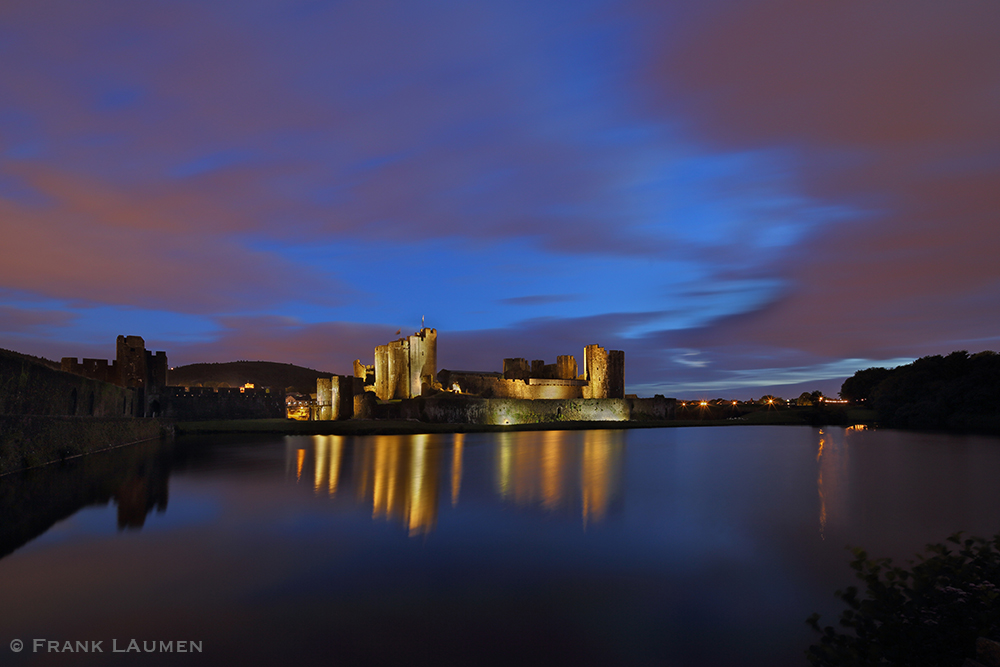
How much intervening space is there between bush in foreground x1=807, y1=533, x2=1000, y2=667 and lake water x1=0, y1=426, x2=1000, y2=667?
384 millimetres

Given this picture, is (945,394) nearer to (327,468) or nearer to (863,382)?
(863,382)

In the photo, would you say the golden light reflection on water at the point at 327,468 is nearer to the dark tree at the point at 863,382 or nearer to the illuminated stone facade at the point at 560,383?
the illuminated stone facade at the point at 560,383

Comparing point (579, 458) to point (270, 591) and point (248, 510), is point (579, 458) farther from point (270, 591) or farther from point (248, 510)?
point (270, 591)

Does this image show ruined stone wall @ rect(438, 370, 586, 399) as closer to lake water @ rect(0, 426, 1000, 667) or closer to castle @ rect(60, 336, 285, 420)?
castle @ rect(60, 336, 285, 420)

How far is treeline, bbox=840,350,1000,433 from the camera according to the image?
141 ft

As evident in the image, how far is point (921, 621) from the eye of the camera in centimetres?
446

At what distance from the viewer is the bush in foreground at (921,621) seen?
3932 millimetres

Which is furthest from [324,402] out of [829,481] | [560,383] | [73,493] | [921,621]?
[921,621]

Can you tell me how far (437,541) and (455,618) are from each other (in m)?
2.90

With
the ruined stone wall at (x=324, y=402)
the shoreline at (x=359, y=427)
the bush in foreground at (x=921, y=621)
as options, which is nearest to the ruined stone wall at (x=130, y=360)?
the shoreline at (x=359, y=427)

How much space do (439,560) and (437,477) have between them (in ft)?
26.1

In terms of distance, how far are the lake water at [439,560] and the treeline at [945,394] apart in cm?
3629

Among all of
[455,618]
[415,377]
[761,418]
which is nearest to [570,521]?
[455,618]

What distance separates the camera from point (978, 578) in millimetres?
5367
